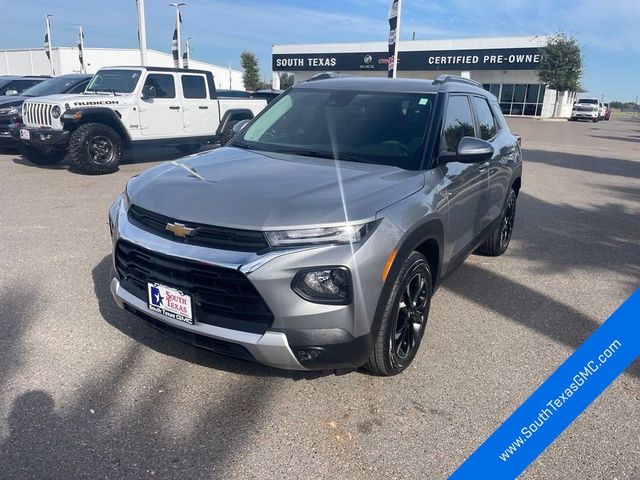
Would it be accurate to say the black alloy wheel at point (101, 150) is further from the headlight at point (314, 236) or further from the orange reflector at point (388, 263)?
the orange reflector at point (388, 263)

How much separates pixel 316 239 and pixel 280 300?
0.34 m

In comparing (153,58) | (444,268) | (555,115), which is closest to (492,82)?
(555,115)

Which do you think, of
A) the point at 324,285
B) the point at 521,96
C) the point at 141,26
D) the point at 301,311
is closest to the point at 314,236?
the point at 324,285

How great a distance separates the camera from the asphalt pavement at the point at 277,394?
97.1 inches

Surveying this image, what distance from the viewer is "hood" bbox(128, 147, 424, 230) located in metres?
2.59

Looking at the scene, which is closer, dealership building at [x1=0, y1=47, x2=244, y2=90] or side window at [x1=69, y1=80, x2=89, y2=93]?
side window at [x1=69, y1=80, x2=89, y2=93]

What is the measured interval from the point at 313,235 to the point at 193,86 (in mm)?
9857

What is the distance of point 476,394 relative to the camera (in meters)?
3.07

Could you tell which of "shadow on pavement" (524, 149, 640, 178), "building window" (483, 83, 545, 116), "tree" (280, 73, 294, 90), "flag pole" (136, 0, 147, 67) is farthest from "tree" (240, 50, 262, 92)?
"shadow on pavement" (524, 149, 640, 178)

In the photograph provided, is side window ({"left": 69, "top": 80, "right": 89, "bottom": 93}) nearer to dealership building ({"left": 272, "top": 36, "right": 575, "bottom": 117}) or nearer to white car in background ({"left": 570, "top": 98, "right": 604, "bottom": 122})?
dealership building ({"left": 272, "top": 36, "right": 575, "bottom": 117})

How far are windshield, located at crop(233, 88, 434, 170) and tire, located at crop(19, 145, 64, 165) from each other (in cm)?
818

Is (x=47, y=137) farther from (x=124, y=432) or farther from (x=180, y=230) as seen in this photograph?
(x=124, y=432)

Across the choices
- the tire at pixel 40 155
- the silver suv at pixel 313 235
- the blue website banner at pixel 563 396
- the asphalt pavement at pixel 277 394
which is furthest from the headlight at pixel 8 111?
the blue website banner at pixel 563 396

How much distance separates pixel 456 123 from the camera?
3939 millimetres
